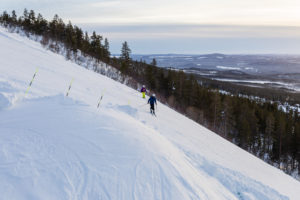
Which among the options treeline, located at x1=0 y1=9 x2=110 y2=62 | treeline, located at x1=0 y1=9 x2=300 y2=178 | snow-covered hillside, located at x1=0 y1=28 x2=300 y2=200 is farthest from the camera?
treeline, located at x1=0 y1=9 x2=110 y2=62

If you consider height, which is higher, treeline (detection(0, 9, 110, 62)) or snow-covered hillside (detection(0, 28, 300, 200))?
treeline (detection(0, 9, 110, 62))

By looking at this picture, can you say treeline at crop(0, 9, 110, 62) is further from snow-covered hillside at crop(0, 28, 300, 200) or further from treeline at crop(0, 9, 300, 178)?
snow-covered hillside at crop(0, 28, 300, 200)

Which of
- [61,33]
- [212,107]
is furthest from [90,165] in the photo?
[61,33]

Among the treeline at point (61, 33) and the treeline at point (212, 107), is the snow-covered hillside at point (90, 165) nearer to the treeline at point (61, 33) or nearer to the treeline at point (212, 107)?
the treeline at point (212, 107)

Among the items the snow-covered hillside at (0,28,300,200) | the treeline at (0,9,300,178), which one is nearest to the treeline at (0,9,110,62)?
the treeline at (0,9,300,178)

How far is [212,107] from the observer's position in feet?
161

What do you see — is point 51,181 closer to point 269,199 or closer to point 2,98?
point 2,98

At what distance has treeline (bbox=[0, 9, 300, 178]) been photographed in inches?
1754

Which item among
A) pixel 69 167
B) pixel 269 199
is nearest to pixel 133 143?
pixel 69 167

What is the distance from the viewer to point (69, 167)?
574 cm

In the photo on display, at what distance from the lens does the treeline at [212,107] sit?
44.6m

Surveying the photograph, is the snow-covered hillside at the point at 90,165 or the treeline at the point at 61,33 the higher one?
the treeline at the point at 61,33

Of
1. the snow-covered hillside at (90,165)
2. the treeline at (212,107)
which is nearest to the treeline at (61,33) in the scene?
the treeline at (212,107)

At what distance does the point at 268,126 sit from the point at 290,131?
4.86 m
